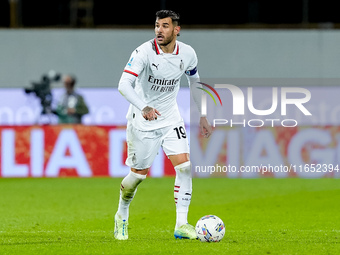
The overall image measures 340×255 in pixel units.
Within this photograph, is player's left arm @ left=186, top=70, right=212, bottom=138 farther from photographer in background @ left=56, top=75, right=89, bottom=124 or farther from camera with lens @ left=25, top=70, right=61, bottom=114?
camera with lens @ left=25, top=70, right=61, bottom=114

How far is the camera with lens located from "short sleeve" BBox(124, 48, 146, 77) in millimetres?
10484

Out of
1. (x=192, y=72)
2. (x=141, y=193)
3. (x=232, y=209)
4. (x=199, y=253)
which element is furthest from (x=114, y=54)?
(x=199, y=253)

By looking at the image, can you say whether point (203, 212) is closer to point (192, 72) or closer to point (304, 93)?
point (192, 72)

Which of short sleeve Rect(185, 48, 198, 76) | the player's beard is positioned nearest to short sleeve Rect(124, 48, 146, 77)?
the player's beard

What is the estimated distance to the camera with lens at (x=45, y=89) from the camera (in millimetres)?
17172

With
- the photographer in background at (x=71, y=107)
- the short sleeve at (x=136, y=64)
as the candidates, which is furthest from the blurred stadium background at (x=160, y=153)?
the short sleeve at (x=136, y=64)

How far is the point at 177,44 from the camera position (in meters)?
7.04

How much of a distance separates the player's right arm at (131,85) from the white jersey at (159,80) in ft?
0.14

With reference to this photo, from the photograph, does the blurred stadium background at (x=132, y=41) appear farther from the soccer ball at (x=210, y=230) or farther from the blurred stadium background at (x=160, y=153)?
the soccer ball at (x=210, y=230)

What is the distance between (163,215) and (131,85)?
9.66 feet

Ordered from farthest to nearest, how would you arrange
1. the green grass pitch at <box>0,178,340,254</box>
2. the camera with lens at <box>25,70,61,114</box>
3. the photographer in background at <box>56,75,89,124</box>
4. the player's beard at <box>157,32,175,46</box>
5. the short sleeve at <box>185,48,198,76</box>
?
the camera with lens at <box>25,70,61,114</box>, the photographer in background at <box>56,75,89,124</box>, the short sleeve at <box>185,48,198,76</box>, the player's beard at <box>157,32,175,46</box>, the green grass pitch at <box>0,178,340,254</box>

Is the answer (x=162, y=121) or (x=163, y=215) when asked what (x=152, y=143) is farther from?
(x=163, y=215)

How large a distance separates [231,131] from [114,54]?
542cm

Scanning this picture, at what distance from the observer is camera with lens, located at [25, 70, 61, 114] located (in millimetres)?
17172
